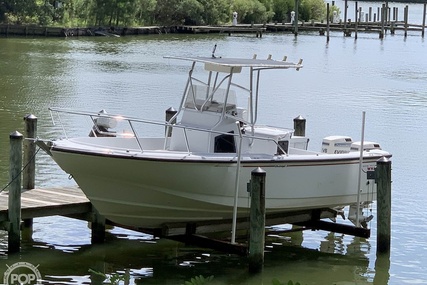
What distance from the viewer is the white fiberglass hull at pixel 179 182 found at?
57.6 ft

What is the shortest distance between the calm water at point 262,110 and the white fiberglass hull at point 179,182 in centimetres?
104

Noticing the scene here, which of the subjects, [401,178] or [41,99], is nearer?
[401,178]

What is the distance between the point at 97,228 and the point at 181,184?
2.25m

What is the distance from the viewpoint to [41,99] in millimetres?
42562

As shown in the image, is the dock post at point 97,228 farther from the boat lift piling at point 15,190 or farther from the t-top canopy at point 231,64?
the t-top canopy at point 231,64

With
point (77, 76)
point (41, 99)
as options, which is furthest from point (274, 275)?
point (77, 76)

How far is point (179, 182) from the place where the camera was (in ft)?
58.6

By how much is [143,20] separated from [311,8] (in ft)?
82.9

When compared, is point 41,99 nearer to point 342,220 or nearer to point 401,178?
point 401,178

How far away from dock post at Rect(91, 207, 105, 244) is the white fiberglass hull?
55cm

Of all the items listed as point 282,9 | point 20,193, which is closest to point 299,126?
point 20,193

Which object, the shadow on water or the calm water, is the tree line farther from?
the shadow on water

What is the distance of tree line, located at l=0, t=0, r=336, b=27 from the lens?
8819 centimetres

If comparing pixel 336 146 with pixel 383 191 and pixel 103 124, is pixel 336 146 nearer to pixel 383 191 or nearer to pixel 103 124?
pixel 383 191
